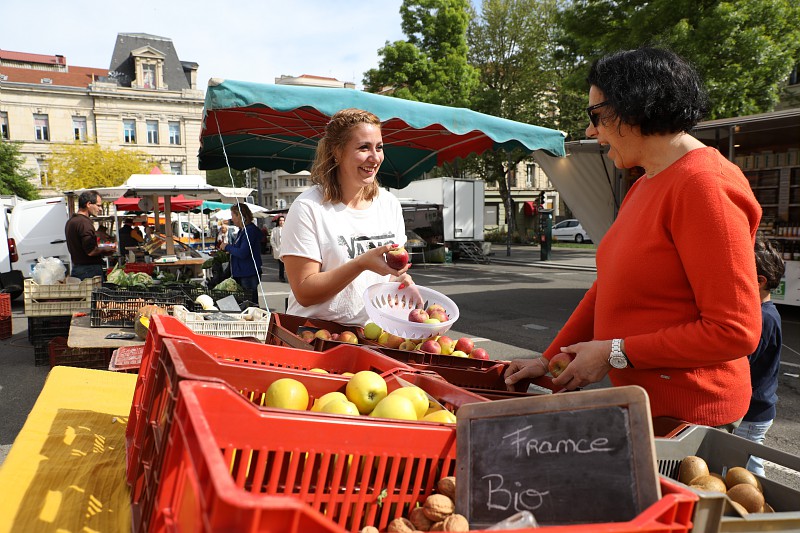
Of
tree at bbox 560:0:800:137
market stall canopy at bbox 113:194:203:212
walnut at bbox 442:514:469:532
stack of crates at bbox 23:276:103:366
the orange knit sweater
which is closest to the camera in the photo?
walnut at bbox 442:514:469:532

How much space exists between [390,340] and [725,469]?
164 centimetres

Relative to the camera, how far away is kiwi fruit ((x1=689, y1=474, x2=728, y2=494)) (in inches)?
50.1

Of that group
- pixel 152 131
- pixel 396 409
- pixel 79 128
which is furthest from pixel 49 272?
pixel 79 128

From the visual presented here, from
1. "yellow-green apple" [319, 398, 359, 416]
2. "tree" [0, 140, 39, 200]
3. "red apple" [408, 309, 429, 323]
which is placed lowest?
"yellow-green apple" [319, 398, 359, 416]

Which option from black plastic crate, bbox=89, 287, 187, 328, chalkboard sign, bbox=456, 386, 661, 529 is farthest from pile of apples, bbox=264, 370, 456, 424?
black plastic crate, bbox=89, 287, 187, 328

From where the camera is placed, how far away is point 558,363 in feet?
6.61

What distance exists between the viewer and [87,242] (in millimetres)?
8516

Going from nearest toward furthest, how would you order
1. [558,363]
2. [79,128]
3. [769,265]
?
[558,363], [769,265], [79,128]

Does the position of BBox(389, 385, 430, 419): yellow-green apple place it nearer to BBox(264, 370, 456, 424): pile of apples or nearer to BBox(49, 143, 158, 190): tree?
BBox(264, 370, 456, 424): pile of apples

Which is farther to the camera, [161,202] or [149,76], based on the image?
[149,76]

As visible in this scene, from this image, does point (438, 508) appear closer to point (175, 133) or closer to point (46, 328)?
point (46, 328)

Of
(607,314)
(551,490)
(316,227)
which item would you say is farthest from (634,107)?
(316,227)

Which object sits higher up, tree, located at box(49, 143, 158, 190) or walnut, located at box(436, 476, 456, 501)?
tree, located at box(49, 143, 158, 190)

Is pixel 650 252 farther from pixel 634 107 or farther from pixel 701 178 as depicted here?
pixel 634 107
